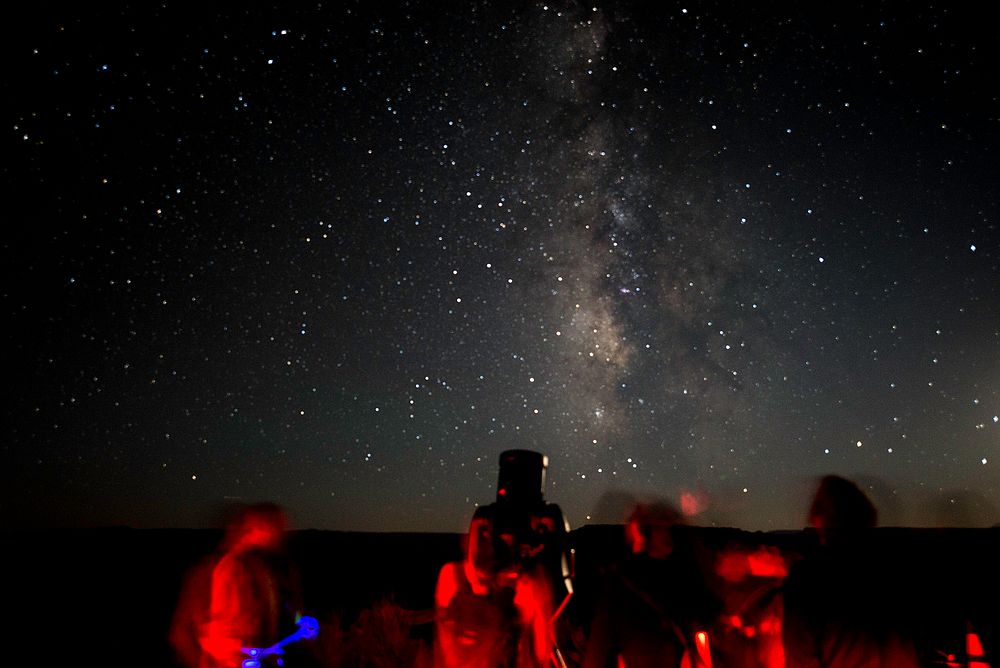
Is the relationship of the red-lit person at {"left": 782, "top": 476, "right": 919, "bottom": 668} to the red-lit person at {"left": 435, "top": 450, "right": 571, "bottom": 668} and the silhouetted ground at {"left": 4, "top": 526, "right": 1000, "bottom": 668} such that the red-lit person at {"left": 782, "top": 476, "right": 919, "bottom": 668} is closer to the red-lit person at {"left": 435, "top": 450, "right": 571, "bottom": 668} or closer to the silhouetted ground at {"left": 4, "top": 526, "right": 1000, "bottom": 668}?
the silhouetted ground at {"left": 4, "top": 526, "right": 1000, "bottom": 668}

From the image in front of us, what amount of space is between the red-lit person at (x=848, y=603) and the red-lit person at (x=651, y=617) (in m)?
0.86

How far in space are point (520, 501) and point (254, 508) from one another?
200 cm

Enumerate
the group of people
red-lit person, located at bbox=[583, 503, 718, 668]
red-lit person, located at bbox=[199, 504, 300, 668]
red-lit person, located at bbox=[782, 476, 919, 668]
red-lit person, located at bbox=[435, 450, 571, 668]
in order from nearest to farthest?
red-lit person, located at bbox=[782, 476, 919, 668] → the group of people → red-lit person, located at bbox=[583, 503, 718, 668] → red-lit person, located at bbox=[435, 450, 571, 668] → red-lit person, located at bbox=[199, 504, 300, 668]

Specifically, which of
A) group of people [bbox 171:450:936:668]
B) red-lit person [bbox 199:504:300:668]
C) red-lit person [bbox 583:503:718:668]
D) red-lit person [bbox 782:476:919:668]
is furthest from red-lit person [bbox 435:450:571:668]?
red-lit person [bbox 782:476:919:668]

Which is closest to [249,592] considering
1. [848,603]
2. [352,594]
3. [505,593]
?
[505,593]

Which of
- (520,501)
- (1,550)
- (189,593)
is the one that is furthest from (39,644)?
(1,550)

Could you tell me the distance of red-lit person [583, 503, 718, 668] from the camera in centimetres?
318

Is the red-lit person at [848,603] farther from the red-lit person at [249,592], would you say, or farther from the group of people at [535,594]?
the red-lit person at [249,592]

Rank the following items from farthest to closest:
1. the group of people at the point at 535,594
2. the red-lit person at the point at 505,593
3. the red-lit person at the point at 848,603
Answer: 1. the red-lit person at the point at 505,593
2. the group of people at the point at 535,594
3. the red-lit person at the point at 848,603

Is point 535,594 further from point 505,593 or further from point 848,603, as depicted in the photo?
point 848,603

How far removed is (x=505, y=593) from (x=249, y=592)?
1727 millimetres

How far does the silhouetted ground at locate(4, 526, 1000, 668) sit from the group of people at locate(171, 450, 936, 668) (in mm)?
163

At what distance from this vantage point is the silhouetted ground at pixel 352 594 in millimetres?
3641

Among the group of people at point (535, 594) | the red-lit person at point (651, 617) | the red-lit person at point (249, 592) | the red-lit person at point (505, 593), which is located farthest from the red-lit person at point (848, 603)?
the red-lit person at point (249, 592)
